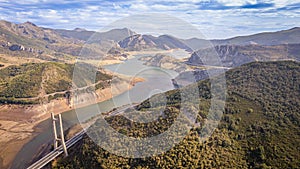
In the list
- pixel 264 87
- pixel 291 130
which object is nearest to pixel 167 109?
pixel 291 130

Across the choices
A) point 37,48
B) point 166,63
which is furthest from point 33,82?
point 37,48

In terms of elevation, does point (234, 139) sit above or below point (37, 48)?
below

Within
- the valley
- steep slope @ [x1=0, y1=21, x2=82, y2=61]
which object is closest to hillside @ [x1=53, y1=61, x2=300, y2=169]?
the valley

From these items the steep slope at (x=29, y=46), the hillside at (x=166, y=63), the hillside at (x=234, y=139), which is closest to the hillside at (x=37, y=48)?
the steep slope at (x=29, y=46)

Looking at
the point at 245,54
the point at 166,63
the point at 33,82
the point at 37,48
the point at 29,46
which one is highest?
the point at 29,46

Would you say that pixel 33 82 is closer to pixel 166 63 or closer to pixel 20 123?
pixel 20 123

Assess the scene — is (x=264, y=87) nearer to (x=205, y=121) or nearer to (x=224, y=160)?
(x=205, y=121)

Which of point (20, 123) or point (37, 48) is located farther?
point (37, 48)

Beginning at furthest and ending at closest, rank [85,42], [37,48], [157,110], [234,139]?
[37,48], [85,42], [157,110], [234,139]

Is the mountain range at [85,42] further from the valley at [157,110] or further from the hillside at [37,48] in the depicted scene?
the valley at [157,110]
